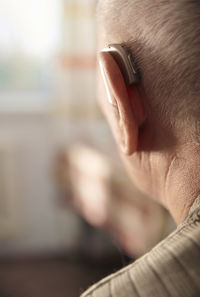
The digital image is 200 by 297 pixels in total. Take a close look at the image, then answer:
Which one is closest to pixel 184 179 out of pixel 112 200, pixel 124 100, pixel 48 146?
pixel 124 100

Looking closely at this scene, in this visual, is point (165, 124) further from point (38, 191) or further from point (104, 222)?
point (38, 191)

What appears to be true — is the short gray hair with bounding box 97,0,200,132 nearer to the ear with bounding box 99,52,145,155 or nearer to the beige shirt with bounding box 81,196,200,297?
the ear with bounding box 99,52,145,155

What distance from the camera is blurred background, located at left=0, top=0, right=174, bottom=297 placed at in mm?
2189

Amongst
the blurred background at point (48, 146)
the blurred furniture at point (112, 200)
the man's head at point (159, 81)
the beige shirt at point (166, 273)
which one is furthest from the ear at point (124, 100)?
the blurred background at point (48, 146)

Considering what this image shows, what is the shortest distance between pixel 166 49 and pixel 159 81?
0.15 ft

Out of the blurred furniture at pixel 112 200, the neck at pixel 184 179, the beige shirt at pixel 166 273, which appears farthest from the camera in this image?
the blurred furniture at pixel 112 200

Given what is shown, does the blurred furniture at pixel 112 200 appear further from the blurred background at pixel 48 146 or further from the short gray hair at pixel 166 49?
the short gray hair at pixel 166 49

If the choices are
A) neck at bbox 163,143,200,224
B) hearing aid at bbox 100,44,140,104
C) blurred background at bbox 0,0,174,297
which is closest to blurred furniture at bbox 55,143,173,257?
blurred background at bbox 0,0,174,297

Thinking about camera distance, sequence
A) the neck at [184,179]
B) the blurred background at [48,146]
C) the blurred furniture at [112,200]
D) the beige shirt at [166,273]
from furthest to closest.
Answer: the blurred background at [48,146]
the blurred furniture at [112,200]
the neck at [184,179]
the beige shirt at [166,273]

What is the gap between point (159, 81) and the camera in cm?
54

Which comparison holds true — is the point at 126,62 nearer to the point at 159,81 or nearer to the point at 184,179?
the point at 159,81

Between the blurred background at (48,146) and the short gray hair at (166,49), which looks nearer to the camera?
the short gray hair at (166,49)

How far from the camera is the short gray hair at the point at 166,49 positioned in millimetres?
502

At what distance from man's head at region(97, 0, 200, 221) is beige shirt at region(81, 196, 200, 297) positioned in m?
0.11
